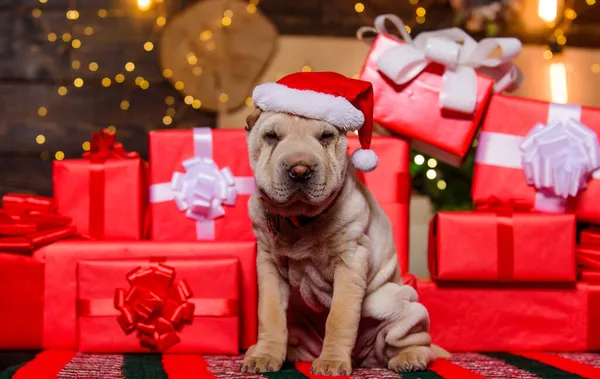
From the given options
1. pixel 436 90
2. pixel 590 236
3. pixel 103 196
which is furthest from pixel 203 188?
pixel 590 236

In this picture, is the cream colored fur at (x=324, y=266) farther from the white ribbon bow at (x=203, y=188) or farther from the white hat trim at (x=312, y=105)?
the white ribbon bow at (x=203, y=188)

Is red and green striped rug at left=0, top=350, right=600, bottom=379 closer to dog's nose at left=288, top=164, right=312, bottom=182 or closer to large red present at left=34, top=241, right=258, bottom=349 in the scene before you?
large red present at left=34, top=241, right=258, bottom=349

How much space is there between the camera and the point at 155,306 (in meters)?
1.59

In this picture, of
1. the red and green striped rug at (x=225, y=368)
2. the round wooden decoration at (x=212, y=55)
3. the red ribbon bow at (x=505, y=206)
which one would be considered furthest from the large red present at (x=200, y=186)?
the round wooden decoration at (x=212, y=55)

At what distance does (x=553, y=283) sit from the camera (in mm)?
1755

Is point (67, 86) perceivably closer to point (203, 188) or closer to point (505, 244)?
point (203, 188)

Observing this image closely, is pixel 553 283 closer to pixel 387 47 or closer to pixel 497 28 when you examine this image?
pixel 387 47

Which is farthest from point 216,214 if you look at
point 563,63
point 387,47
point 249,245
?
point 563,63

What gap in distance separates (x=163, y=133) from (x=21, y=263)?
468 millimetres

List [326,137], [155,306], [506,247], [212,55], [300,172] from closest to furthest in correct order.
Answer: [300,172]
[326,137]
[155,306]
[506,247]
[212,55]

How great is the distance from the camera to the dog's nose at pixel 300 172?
1280 millimetres

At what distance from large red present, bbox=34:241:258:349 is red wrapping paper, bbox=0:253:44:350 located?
21mm

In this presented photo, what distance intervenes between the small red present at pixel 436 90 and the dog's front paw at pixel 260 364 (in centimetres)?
77

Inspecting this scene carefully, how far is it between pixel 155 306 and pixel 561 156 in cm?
103
